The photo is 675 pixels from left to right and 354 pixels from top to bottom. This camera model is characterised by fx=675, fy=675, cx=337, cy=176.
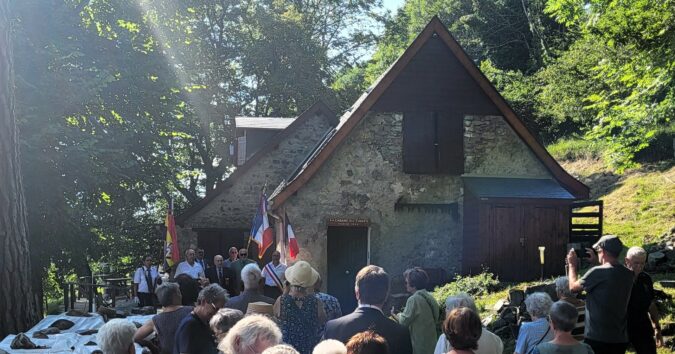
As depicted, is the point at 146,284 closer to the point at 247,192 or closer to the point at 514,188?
A: the point at 247,192

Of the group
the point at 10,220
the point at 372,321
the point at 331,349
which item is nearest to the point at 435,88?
the point at 10,220

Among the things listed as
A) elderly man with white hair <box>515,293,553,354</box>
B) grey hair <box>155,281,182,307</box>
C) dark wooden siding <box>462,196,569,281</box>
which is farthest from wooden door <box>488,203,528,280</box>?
grey hair <box>155,281,182,307</box>

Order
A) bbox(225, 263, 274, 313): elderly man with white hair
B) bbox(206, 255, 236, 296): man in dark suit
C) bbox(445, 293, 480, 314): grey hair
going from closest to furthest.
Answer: bbox(445, 293, 480, 314): grey hair → bbox(225, 263, 274, 313): elderly man with white hair → bbox(206, 255, 236, 296): man in dark suit

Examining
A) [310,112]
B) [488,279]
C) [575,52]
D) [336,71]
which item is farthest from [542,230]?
[336,71]

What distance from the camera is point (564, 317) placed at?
16.4 feet

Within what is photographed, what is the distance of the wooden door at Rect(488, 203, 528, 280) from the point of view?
1595 centimetres

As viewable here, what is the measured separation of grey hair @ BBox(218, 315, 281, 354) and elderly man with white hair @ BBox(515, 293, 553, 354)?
2.41 metres

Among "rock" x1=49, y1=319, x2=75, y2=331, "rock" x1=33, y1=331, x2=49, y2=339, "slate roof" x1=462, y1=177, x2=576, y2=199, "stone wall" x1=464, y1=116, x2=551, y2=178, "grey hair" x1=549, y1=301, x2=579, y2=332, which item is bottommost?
"rock" x1=49, y1=319, x2=75, y2=331

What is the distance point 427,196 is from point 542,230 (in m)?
2.89

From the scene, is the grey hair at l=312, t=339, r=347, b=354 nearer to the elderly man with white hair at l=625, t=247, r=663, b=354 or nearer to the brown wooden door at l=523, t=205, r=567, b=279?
the elderly man with white hair at l=625, t=247, r=663, b=354

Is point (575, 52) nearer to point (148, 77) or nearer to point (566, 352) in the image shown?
point (148, 77)

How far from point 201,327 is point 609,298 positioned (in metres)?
3.71

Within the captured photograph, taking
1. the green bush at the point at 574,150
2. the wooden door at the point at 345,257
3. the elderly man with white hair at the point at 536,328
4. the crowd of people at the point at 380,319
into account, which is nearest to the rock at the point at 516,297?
the crowd of people at the point at 380,319

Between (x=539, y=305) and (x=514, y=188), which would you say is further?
(x=514, y=188)
